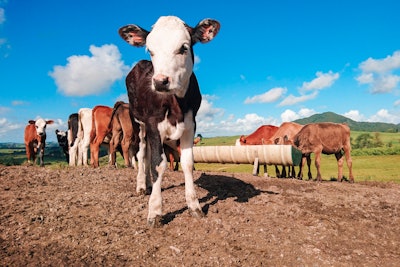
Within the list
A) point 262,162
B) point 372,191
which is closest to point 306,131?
point 262,162

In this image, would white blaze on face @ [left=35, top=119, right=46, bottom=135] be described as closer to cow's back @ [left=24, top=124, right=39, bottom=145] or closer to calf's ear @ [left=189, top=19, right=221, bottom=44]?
cow's back @ [left=24, top=124, right=39, bottom=145]

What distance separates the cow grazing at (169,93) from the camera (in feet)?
14.7

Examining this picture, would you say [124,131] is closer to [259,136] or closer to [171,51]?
[171,51]

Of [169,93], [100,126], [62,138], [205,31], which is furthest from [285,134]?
[62,138]

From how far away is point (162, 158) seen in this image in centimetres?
504

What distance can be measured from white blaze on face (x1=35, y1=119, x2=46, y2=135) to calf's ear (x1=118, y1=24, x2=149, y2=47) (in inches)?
646

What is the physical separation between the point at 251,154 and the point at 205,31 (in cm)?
786

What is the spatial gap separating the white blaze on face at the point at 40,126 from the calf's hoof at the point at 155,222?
17417 millimetres

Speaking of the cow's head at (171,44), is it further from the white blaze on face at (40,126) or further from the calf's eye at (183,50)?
the white blaze on face at (40,126)

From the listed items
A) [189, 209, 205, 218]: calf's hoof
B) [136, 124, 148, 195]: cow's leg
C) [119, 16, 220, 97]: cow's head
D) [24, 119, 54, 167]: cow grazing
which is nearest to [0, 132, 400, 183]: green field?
[24, 119, 54, 167]: cow grazing

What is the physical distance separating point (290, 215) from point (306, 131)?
29.0 ft

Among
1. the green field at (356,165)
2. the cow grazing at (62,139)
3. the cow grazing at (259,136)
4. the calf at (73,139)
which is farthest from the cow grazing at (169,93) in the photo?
the cow grazing at (62,139)

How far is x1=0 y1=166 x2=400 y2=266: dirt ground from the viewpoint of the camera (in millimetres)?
3598

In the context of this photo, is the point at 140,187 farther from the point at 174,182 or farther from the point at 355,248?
the point at 355,248
